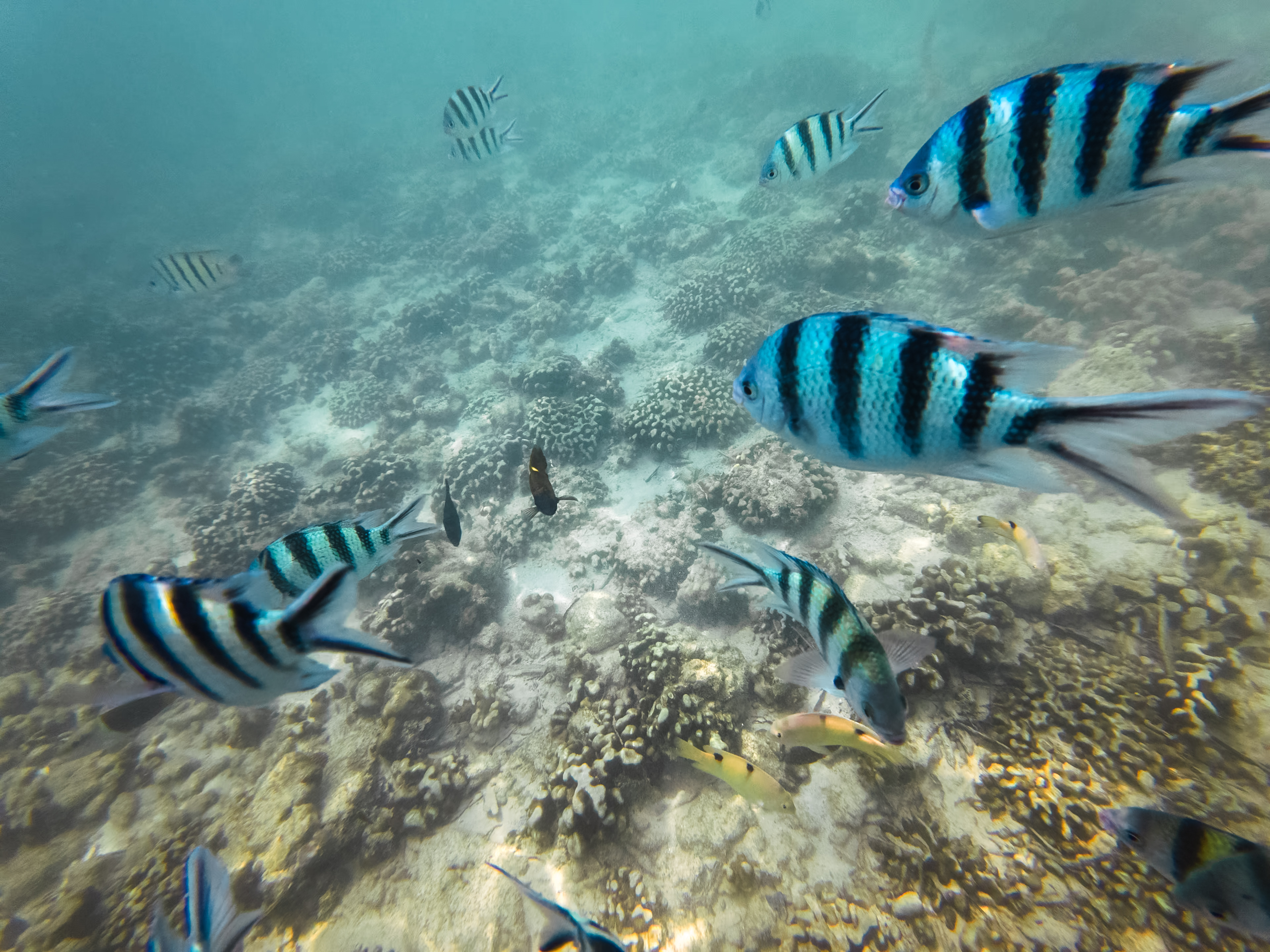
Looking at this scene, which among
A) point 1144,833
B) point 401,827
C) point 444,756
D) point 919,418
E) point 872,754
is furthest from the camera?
point 444,756

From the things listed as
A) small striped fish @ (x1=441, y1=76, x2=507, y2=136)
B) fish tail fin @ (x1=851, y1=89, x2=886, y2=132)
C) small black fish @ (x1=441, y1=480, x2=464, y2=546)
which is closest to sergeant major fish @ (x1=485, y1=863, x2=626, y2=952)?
small black fish @ (x1=441, y1=480, x2=464, y2=546)

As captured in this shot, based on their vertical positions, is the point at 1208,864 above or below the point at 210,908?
below

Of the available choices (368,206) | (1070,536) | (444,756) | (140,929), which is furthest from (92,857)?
(368,206)

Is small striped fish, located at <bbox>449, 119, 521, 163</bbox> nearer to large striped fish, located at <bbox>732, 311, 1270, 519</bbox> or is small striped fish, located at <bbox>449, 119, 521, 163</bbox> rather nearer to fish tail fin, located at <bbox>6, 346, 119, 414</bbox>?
fish tail fin, located at <bbox>6, 346, 119, 414</bbox>

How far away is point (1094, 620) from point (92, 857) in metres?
8.98

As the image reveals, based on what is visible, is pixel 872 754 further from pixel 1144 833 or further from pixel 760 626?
pixel 760 626

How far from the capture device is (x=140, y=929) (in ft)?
12.4

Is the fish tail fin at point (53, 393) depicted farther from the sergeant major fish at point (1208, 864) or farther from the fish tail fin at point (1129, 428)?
the sergeant major fish at point (1208, 864)

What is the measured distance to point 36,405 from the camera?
279 cm

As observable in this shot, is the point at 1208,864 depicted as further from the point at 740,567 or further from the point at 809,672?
the point at 740,567

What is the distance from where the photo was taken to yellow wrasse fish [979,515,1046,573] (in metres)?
4.09

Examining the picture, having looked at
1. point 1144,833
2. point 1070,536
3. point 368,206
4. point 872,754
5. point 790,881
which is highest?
point 368,206

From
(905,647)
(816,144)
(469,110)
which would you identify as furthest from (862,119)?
(469,110)

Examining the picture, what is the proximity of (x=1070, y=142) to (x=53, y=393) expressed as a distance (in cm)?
518
